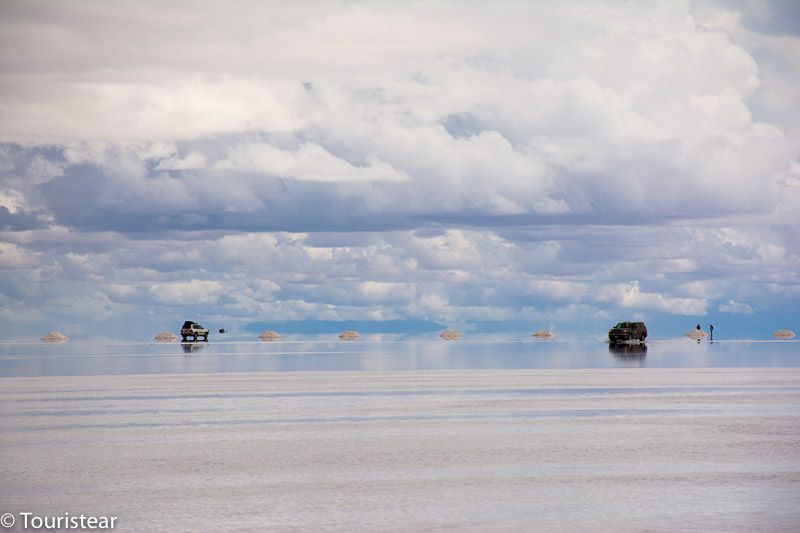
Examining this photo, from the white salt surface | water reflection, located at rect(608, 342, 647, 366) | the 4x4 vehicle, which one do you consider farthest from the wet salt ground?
the 4x4 vehicle

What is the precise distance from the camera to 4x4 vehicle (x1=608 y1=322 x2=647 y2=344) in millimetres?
A: 185000

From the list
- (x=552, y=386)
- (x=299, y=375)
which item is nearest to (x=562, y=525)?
(x=552, y=386)

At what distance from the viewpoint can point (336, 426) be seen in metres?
44.9

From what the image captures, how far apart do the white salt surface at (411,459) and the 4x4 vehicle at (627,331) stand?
121403mm

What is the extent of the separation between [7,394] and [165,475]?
1458 inches

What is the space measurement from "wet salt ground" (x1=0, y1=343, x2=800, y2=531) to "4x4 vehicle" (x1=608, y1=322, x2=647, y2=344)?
398 feet

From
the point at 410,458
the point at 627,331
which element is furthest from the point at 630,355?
the point at 410,458

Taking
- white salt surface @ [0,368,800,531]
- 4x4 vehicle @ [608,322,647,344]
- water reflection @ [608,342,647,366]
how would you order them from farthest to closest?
4x4 vehicle @ [608,322,647,344]
water reflection @ [608,342,647,366]
white salt surface @ [0,368,800,531]

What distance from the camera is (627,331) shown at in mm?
184875

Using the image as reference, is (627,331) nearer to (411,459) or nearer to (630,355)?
(630,355)

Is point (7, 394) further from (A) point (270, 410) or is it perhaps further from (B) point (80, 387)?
(A) point (270, 410)

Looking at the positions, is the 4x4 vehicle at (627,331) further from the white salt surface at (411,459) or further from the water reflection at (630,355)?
the white salt surface at (411,459)

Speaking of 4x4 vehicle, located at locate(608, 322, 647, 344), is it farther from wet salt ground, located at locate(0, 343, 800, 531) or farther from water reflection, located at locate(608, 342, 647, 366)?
wet salt ground, located at locate(0, 343, 800, 531)

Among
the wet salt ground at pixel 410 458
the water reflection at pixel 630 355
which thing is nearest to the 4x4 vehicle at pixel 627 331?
the water reflection at pixel 630 355
